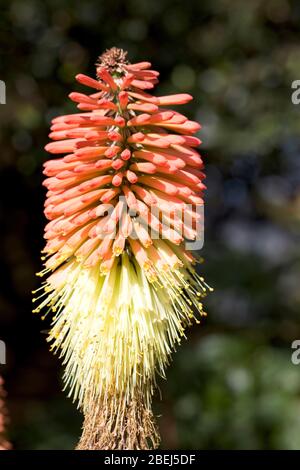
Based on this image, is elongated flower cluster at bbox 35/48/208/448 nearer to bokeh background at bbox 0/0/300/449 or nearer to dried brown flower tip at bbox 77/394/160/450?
dried brown flower tip at bbox 77/394/160/450

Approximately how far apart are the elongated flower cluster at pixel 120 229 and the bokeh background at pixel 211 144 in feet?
10.6

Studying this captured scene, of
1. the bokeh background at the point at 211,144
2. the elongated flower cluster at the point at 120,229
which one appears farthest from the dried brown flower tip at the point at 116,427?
the bokeh background at the point at 211,144

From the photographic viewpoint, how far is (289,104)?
6242 millimetres

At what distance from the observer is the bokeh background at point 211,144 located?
18.5ft

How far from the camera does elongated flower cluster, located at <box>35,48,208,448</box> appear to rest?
2.09 meters

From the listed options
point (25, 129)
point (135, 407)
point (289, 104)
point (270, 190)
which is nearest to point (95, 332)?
point (135, 407)

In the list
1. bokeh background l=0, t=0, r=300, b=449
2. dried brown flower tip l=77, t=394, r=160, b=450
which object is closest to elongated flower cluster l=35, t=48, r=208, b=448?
dried brown flower tip l=77, t=394, r=160, b=450

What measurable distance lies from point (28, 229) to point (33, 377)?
70.9 inches

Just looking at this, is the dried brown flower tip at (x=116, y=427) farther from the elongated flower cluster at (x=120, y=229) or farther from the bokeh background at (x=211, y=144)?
the bokeh background at (x=211, y=144)

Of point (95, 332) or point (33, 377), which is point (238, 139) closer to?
point (33, 377)

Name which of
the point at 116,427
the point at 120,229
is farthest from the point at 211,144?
the point at 116,427

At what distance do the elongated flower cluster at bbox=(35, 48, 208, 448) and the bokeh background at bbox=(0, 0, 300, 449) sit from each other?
324 cm

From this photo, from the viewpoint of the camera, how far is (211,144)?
257 inches

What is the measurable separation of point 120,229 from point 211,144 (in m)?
4.52
